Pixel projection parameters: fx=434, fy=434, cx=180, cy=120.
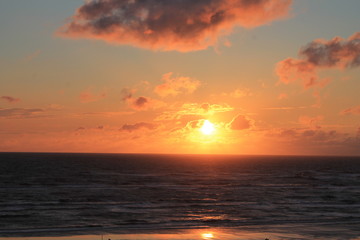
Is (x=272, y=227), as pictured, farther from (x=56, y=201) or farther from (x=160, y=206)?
(x=56, y=201)

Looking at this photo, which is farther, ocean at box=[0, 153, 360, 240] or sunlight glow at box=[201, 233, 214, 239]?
ocean at box=[0, 153, 360, 240]

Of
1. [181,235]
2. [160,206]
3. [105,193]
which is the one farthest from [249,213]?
[105,193]

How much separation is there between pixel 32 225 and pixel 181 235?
612 inches

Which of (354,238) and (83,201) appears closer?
(354,238)

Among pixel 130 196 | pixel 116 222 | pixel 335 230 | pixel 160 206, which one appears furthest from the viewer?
pixel 130 196

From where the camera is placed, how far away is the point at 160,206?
199 feet

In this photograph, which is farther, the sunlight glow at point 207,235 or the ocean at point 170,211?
the ocean at point 170,211

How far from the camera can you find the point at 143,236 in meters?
39.4

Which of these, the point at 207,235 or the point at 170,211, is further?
the point at 170,211

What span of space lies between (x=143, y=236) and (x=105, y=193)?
38.0 meters

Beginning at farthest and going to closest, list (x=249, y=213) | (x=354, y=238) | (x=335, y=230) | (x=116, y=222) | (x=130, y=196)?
(x=130, y=196) < (x=249, y=213) < (x=116, y=222) < (x=335, y=230) < (x=354, y=238)

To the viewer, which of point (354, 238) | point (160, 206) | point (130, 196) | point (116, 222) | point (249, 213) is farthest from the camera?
point (130, 196)

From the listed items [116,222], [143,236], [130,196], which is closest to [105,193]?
[130,196]

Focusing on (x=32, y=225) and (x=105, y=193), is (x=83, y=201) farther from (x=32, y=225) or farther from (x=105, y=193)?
(x=32, y=225)
